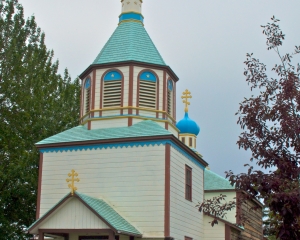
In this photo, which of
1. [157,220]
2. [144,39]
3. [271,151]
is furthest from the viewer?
[144,39]

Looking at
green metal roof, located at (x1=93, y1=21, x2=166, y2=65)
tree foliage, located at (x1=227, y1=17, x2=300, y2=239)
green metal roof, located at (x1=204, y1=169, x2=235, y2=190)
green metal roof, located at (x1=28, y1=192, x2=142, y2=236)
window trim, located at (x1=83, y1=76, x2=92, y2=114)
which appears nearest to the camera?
tree foliage, located at (x1=227, y1=17, x2=300, y2=239)

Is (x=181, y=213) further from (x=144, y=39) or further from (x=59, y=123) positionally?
(x=59, y=123)

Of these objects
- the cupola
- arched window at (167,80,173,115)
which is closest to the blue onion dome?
the cupola

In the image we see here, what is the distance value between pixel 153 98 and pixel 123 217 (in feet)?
16.3

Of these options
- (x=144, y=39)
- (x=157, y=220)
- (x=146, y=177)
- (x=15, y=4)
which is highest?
(x=15, y=4)

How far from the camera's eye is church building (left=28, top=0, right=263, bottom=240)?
1631 centimetres

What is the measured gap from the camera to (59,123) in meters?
28.8

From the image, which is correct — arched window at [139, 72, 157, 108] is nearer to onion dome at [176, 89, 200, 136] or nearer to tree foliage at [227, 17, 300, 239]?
tree foliage at [227, 17, 300, 239]

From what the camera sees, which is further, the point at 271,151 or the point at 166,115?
the point at 166,115

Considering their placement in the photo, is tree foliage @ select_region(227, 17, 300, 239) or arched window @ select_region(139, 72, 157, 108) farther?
arched window @ select_region(139, 72, 157, 108)

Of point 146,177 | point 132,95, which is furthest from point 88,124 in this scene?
point 146,177

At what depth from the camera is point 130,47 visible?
2030 centimetres

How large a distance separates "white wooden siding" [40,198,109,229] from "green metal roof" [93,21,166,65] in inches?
252

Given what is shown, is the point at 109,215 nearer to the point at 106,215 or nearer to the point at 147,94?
the point at 106,215
